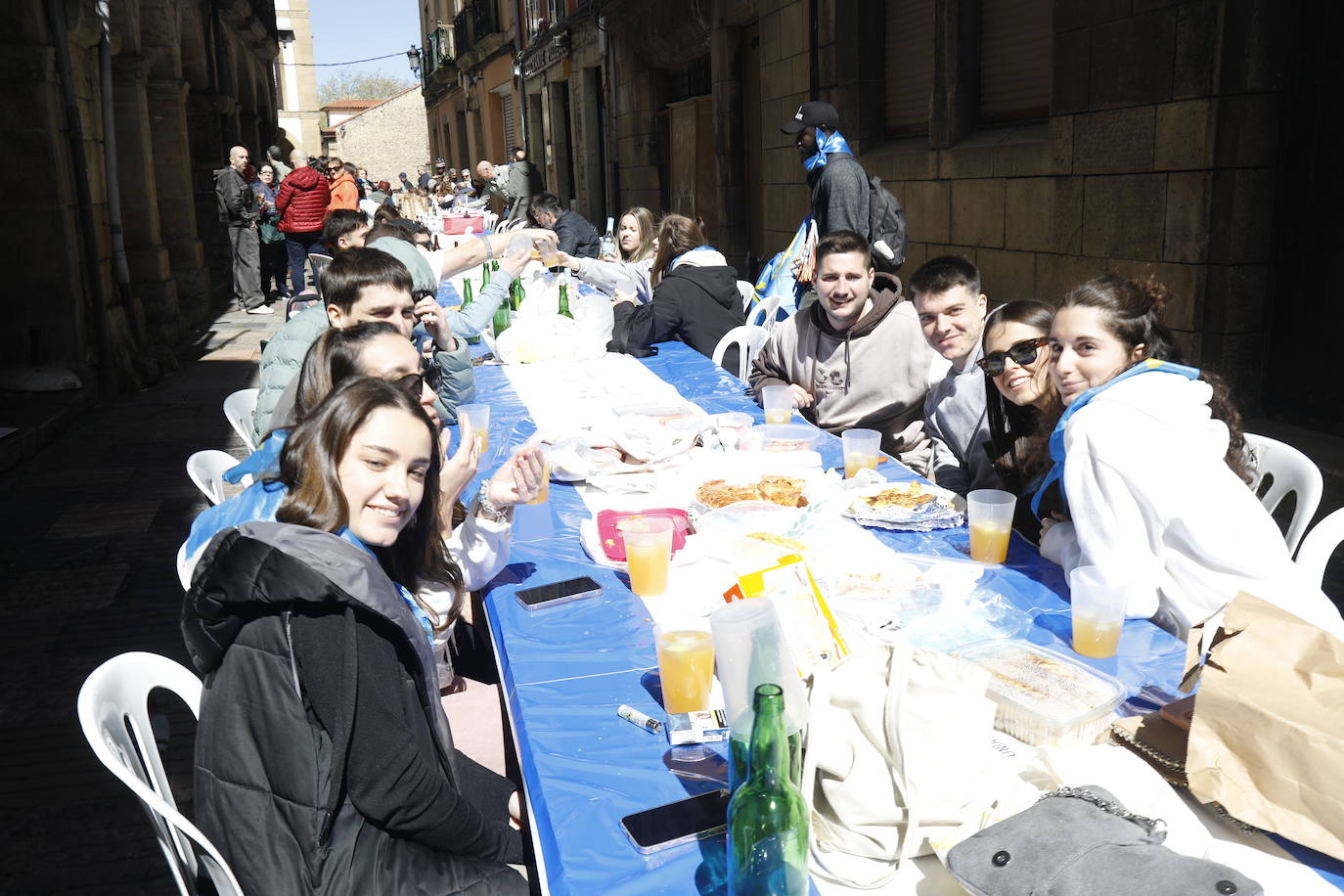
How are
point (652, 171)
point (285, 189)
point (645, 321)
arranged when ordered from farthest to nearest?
point (652, 171) → point (285, 189) → point (645, 321)

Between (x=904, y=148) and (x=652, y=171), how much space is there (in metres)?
7.76

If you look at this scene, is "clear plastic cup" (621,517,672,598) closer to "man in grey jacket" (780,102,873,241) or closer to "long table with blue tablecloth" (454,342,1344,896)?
"long table with blue tablecloth" (454,342,1344,896)

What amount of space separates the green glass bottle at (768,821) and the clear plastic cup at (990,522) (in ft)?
4.09

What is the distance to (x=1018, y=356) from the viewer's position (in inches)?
101

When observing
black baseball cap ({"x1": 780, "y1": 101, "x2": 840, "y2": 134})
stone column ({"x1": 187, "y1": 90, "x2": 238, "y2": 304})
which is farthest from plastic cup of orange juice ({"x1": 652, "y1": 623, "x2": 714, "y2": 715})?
stone column ({"x1": 187, "y1": 90, "x2": 238, "y2": 304})

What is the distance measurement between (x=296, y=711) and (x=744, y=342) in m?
3.98

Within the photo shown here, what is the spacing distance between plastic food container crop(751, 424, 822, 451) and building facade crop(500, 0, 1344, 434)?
2595mm

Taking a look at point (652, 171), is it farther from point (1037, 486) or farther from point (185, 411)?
point (1037, 486)

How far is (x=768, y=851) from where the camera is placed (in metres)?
1.25

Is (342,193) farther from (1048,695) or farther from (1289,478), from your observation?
(1048,695)

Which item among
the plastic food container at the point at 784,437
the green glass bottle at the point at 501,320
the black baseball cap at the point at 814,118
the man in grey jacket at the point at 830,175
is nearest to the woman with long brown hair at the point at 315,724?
the plastic food container at the point at 784,437

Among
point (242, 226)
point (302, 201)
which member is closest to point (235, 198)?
point (242, 226)

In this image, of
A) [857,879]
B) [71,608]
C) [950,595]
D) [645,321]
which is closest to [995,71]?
[645,321]

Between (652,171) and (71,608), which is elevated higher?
(652,171)
